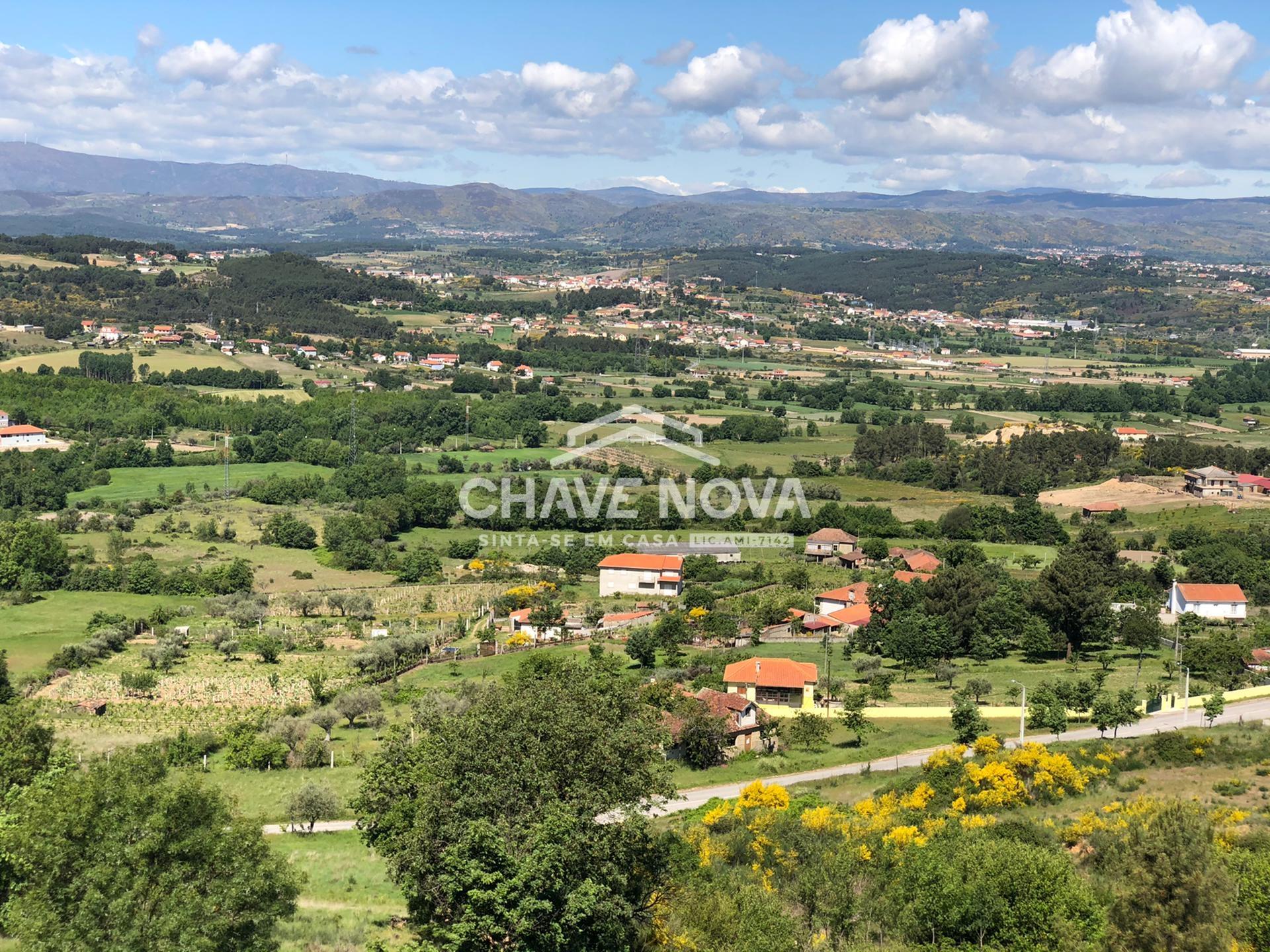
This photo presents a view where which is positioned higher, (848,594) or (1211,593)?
(1211,593)

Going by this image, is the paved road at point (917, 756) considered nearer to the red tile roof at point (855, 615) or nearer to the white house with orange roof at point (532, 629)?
the red tile roof at point (855, 615)

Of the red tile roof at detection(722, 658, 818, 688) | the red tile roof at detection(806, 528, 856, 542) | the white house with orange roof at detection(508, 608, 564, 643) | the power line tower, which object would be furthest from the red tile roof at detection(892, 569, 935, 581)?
the power line tower

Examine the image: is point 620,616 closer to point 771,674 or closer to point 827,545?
point 771,674

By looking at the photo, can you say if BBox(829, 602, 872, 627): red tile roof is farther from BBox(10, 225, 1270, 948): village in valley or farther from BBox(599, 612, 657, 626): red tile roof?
BBox(599, 612, 657, 626): red tile roof

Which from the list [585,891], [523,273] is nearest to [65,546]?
[585,891]

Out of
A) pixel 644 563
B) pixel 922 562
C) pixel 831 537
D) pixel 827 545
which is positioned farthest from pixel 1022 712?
pixel 831 537

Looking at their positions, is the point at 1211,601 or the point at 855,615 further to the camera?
the point at 855,615
